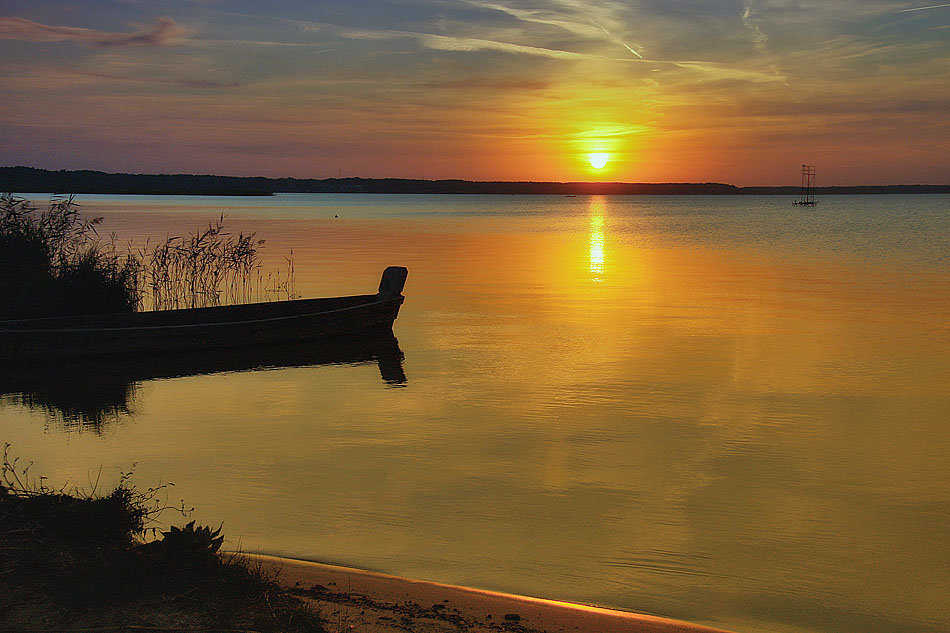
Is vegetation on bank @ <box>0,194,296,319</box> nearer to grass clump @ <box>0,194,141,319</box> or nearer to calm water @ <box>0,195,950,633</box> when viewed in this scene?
grass clump @ <box>0,194,141,319</box>

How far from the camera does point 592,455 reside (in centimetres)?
932

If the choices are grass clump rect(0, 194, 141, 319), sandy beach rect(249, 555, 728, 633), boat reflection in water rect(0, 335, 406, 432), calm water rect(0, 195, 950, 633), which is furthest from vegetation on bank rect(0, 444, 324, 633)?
grass clump rect(0, 194, 141, 319)

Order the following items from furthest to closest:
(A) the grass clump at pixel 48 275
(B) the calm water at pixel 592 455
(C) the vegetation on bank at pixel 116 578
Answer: (A) the grass clump at pixel 48 275
(B) the calm water at pixel 592 455
(C) the vegetation on bank at pixel 116 578

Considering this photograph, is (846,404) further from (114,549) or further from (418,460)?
(114,549)

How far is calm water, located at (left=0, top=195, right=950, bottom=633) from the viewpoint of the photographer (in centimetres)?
637

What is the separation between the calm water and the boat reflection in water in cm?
9

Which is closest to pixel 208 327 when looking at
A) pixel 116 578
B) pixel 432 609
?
pixel 116 578

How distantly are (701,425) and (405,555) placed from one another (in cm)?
523

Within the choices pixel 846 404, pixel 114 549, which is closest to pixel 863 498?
pixel 846 404

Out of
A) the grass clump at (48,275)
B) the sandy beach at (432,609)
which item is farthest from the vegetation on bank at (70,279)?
the sandy beach at (432,609)

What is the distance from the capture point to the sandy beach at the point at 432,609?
4.89 meters

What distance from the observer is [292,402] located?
470 inches

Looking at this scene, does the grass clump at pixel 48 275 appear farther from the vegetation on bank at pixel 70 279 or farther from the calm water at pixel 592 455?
the calm water at pixel 592 455

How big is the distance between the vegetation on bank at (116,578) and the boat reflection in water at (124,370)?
5408 millimetres
